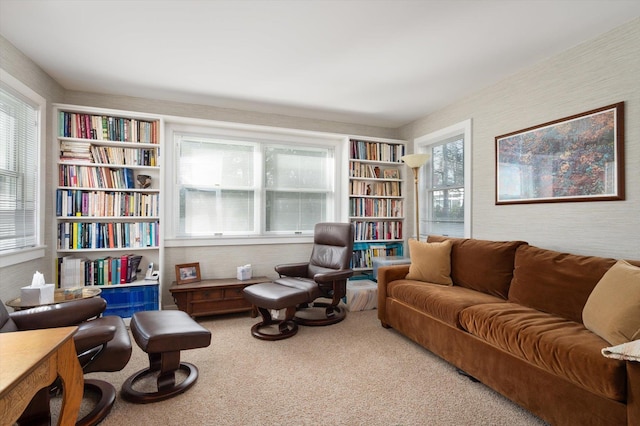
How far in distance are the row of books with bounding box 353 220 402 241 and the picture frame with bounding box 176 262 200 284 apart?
7.12ft

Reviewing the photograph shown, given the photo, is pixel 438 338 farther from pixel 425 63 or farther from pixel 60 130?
pixel 60 130

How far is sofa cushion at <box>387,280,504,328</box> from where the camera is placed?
2346 mm

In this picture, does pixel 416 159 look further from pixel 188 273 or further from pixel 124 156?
pixel 124 156

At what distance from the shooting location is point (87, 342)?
1612 millimetres

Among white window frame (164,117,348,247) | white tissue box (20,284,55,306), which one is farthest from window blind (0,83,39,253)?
white window frame (164,117,348,247)

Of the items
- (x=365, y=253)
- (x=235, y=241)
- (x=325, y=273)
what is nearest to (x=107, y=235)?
(x=235, y=241)

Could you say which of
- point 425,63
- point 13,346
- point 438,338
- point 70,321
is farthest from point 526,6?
point 70,321

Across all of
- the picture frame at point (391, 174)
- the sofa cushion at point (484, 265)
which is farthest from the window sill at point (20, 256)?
the picture frame at point (391, 174)

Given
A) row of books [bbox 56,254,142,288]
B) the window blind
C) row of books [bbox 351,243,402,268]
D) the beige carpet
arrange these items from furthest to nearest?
1. row of books [bbox 351,243,402,268]
2. row of books [bbox 56,254,142,288]
3. the window blind
4. the beige carpet

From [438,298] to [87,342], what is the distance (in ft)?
7.69

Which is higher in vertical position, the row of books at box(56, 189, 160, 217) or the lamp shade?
the lamp shade

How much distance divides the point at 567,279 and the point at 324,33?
98.1 inches

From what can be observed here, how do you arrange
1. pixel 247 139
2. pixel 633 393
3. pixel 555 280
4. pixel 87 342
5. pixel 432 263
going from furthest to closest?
1. pixel 247 139
2. pixel 432 263
3. pixel 555 280
4. pixel 87 342
5. pixel 633 393

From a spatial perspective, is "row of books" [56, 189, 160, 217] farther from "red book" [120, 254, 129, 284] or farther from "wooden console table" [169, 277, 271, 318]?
"wooden console table" [169, 277, 271, 318]
